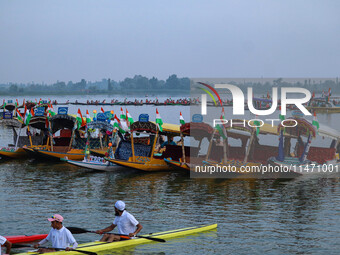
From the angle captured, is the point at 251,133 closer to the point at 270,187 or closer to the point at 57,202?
the point at 270,187

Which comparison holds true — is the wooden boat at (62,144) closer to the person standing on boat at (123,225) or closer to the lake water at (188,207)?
the lake water at (188,207)

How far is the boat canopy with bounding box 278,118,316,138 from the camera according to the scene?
30.9m

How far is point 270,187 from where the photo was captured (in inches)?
1200

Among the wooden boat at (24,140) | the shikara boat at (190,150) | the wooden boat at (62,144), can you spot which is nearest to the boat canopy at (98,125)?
the wooden boat at (62,144)

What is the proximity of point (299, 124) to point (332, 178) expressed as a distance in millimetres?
4346

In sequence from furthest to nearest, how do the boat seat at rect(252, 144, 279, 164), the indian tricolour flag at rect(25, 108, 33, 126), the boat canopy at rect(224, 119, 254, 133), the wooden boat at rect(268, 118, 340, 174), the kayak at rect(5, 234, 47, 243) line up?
the indian tricolour flag at rect(25, 108, 33, 126) → the boat seat at rect(252, 144, 279, 164) → the boat canopy at rect(224, 119, 254, 133) → the wooden boat at rect(268, 118, 340, 174) → the kayak at rect(5, 234, 47, 243)

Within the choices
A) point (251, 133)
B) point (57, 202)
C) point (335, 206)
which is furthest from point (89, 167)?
point (335, 206)

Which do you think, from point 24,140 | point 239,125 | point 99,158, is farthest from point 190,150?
point 24,140

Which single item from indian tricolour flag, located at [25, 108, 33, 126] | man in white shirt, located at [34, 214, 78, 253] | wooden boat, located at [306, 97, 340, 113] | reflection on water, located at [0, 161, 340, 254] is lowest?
reflection on water, located at [0, 161, 340, 254]

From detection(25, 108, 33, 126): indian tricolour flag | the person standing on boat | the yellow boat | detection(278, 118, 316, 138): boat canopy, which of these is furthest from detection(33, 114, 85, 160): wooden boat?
the person standing on boat

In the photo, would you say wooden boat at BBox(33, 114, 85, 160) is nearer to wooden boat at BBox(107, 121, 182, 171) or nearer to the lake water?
the lake water

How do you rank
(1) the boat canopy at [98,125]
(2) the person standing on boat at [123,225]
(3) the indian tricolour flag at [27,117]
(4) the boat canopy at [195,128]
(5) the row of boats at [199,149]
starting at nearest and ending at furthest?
1. (2) the person standing on boat at [123,225]
2. (5) the row of boats at [199,149]
3. (4) the boat canopy at [195,128]
4. (1) the boat canopy at [98,125]
5. (3) the indian tricolour flag at [27,117]

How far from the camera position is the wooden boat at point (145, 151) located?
33.9 metres

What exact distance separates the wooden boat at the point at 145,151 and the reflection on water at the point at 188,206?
0.72 metres
